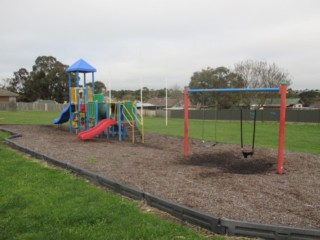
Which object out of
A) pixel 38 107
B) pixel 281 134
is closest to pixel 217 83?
pixel 38 107

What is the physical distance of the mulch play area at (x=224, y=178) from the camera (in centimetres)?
452

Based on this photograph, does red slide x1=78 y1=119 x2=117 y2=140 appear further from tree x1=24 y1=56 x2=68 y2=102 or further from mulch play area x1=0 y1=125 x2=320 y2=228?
tree x1=24 y1=56 x2=68 y2=102

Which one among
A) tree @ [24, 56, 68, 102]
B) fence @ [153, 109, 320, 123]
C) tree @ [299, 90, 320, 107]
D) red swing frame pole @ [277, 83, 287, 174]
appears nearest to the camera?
red swing frame pole @ [277, 83, 287, 174]

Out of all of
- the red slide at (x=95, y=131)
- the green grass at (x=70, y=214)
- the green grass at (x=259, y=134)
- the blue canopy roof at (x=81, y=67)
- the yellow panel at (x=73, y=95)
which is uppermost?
the blue canopy roof at (x=81, y=67)

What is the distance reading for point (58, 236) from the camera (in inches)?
148

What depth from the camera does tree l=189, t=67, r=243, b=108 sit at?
41.0 metres

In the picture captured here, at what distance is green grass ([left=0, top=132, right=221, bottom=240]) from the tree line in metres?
26.1

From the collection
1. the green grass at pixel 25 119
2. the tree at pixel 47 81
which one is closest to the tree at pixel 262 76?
the green grass at pixel 25 119

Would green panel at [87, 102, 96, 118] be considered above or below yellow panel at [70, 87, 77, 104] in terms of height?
below

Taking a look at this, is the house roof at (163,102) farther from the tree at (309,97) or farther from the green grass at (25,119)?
the green grass at (25,119)

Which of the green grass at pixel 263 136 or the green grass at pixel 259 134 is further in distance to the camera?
the green grass at pixel 259 134

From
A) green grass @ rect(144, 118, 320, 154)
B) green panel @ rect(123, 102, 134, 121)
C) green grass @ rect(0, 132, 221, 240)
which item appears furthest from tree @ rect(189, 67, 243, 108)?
green grass @ rect(0, 132, 221, 240)

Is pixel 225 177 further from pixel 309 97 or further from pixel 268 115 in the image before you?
pixel 309 97

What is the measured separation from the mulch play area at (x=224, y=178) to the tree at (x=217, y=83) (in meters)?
24.7
